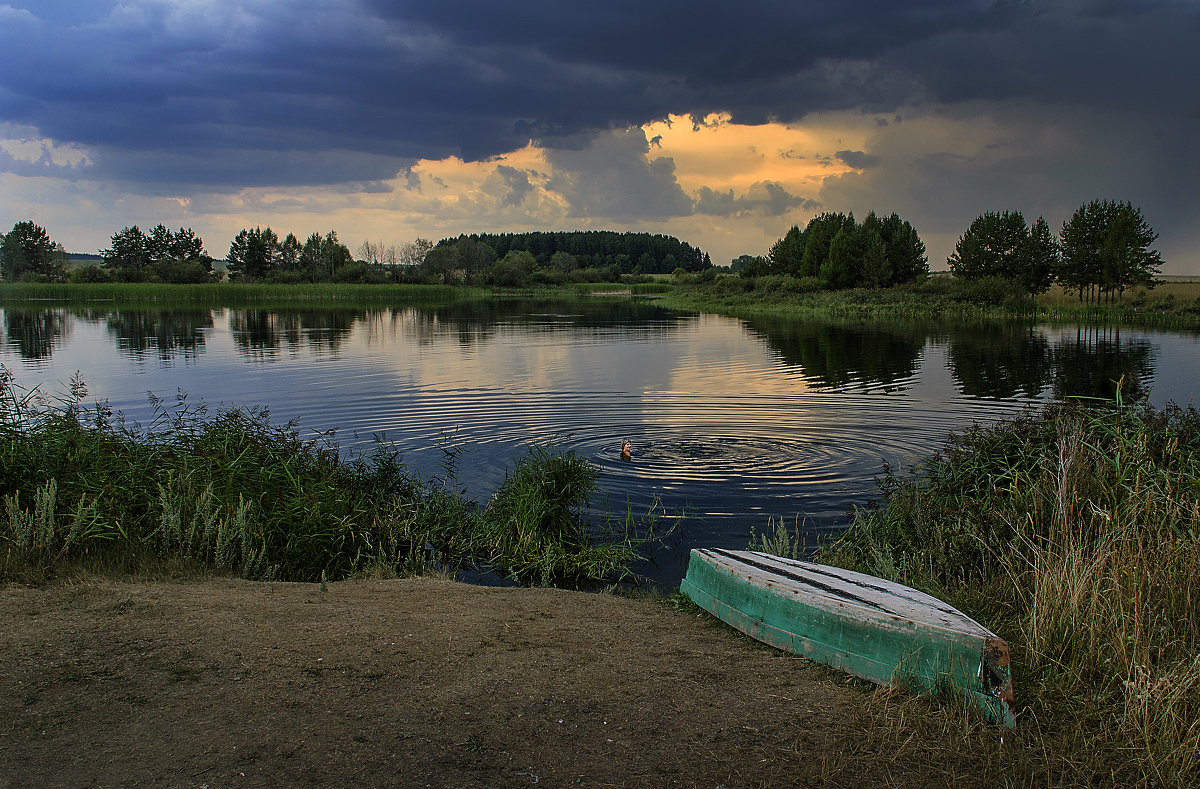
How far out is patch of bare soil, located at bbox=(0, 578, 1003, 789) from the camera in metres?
3.53

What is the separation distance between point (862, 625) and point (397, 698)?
106 inches

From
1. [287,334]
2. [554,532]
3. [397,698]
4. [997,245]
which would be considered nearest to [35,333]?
[287,334]

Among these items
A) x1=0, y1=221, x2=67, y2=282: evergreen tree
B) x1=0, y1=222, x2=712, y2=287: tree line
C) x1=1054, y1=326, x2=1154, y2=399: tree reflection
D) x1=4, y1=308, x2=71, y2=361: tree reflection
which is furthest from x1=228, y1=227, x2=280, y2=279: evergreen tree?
x1=1054, y1=326, x2=1154, y2=399: tree reflection

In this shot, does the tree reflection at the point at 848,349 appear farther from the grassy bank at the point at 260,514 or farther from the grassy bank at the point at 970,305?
the grassy bank at the point at 260,514

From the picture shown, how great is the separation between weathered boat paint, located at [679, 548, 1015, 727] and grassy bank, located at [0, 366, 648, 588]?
2368 mm

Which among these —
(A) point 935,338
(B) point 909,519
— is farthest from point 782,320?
(B) point 909,519

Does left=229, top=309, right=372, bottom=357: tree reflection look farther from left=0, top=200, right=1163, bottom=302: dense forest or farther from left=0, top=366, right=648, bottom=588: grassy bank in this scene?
left=0, top=200, right=1163, bottom=302: dense forest

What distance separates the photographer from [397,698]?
4.23 m

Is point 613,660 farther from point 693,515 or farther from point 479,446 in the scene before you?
point 479,446

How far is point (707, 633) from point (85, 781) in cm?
363

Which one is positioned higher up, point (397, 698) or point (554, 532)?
point (397, 698)

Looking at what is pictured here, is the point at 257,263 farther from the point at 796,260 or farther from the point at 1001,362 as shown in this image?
the point at 1001,362

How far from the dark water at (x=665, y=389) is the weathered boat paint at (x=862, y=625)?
83.8 inches

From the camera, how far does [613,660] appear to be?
188 inches
